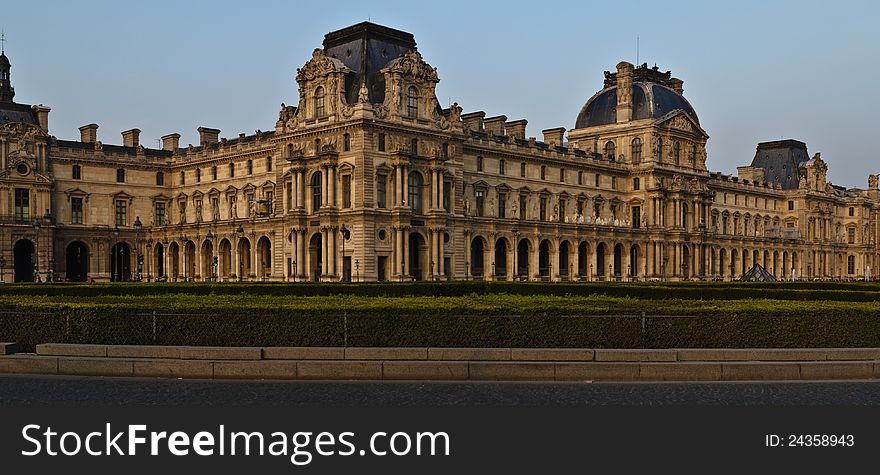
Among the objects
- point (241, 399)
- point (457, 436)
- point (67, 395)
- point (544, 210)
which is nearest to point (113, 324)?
point (67, 395)

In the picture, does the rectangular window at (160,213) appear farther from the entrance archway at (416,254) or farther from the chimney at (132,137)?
the entrance archway at (416,254)

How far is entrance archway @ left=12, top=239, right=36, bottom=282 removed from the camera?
83938mm

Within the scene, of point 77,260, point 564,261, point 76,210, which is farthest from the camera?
point 564,261

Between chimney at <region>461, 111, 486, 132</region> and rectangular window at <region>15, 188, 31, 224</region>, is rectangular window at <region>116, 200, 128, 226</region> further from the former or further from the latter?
chimney at <region>461, 111, 486, 132</region>

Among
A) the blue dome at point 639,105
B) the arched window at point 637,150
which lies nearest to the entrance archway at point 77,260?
the blue dome at point 639,105

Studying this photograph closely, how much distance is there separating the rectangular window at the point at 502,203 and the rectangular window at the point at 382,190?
58.8 feet

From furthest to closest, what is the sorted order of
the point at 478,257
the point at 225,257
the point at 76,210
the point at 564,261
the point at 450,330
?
1. the point at 564,261
2. the point at 76,210
3. the point at 225,257
4. the point at 478,257
5. the point at 450,330

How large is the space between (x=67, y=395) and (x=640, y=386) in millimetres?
12294

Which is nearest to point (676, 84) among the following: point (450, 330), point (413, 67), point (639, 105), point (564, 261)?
point (639, 105)

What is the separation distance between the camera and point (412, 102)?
7125 cm

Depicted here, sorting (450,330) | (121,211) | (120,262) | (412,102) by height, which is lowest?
(120,262)

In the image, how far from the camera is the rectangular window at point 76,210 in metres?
87.6

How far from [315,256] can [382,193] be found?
783cm

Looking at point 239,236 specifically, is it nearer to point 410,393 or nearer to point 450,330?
point 450,330
